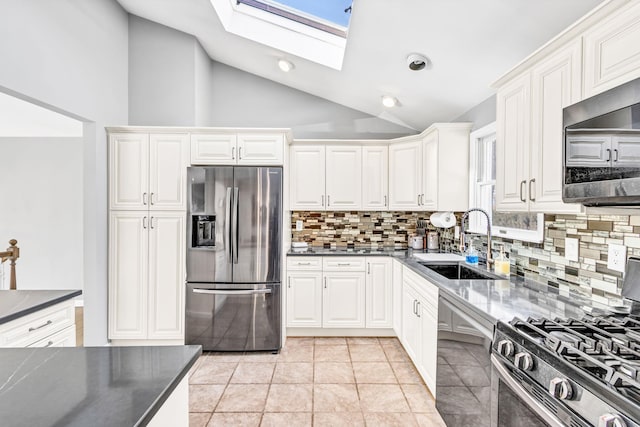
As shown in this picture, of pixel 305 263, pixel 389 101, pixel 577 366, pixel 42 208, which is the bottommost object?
pixel 305 263

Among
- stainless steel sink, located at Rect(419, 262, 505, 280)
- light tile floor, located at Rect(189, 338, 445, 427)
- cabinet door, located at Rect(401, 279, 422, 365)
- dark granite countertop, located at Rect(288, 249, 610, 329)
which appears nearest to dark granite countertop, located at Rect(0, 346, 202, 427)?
dark granite countertop, located at Rect(288, 249, 610, 329)

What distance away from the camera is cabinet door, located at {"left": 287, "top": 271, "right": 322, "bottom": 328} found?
11.7 feet

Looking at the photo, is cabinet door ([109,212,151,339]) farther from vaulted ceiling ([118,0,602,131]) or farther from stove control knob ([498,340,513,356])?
stove control knob ([498,340,513,356])

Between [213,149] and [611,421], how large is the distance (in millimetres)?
3223

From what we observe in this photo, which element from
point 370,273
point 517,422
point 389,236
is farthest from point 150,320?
point 517,422

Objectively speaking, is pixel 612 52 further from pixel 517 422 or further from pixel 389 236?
pixel 389 236

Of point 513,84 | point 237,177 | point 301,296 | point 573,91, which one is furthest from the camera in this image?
point 301,296

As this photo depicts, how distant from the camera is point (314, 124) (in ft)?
13.7

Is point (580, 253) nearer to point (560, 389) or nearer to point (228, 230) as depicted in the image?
point (560, 389)

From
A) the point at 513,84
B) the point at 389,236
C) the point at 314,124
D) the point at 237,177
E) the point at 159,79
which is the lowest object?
the point at 389,236

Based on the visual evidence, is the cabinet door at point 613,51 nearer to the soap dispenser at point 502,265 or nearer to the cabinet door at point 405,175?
the soap dispenser at point 502,265

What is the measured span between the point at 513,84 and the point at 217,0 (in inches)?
94.7

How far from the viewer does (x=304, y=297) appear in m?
3.56

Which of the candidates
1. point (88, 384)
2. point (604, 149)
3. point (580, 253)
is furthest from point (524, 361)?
point (88, 384)
